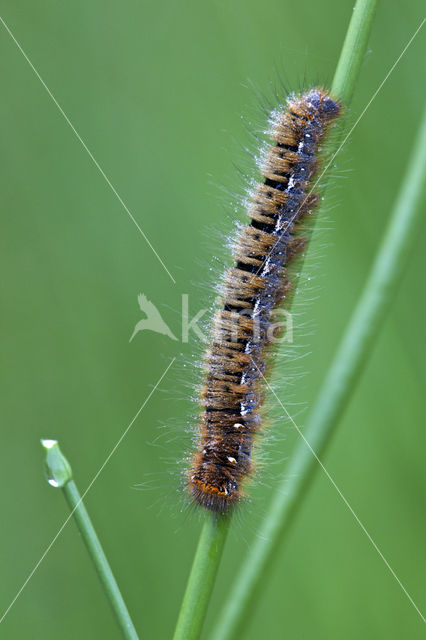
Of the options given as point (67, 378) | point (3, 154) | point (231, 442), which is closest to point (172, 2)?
point (3, 154)

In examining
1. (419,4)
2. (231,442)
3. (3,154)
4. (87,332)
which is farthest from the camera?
(3,154)

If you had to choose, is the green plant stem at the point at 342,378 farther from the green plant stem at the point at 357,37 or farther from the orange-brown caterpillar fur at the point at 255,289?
the orange-brown caterpillar fur at the point at 255,289

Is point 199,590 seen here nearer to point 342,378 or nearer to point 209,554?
point 209,554

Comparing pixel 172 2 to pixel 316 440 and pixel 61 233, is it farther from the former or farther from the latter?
pixel 316 440

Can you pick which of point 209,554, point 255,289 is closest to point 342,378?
point 209,554

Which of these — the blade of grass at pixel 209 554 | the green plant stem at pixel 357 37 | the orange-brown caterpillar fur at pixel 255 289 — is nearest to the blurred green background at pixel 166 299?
the orange-brown caterpillar fur at pixel 255 289

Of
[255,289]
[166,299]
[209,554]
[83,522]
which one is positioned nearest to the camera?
[83,522]
